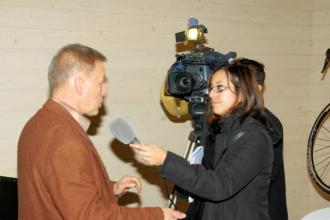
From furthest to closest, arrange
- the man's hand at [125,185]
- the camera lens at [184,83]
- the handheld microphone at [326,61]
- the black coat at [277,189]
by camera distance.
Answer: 1. the handheld microphone at [326,61]
2. the camera lens at [184,83]
3. the black coat at [277,189]
4. the man's hand at [125,185]

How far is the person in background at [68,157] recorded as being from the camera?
48.2 inches

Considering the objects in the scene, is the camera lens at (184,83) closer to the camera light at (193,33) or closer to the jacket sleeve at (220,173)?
the camera light at (193,33)

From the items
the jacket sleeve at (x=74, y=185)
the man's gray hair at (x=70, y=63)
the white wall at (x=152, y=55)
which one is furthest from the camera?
the white wall at (x=152, y=55)

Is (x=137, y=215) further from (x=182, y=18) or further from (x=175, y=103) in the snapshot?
(x=182, y=18)

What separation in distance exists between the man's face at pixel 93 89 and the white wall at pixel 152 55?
1.11 metres

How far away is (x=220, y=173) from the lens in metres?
1.42

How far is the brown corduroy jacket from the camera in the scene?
122 centimetres

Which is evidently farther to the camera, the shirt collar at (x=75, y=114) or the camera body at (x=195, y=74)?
the camera body at (x=195, y=74)

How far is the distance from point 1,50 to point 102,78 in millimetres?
1158

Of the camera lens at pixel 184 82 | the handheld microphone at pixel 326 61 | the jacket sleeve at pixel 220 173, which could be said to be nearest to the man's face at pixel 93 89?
the jacket sleeve at pixel 220 173

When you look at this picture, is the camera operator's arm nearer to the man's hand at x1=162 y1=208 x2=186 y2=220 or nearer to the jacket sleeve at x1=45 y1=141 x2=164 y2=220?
the man's hand at x1=162 y1=208 x2=186 y2=220

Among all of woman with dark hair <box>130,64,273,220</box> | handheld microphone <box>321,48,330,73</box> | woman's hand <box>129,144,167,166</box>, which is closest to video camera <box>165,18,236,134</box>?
woman with dark hair <box>130,64,273,220</box>

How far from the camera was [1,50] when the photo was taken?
2314mm

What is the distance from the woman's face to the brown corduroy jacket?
0.53 m
